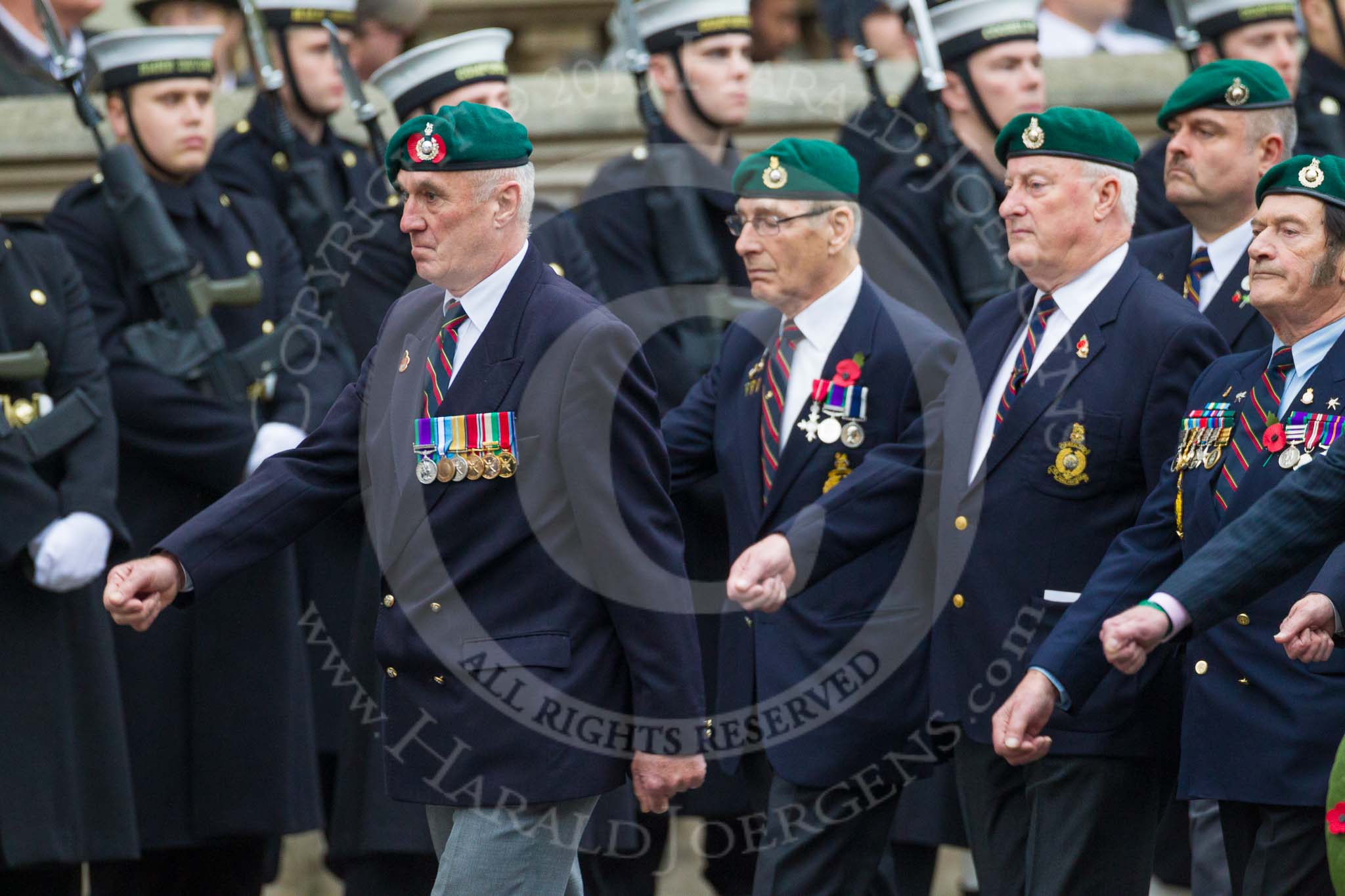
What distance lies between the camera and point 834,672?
18.5 feet

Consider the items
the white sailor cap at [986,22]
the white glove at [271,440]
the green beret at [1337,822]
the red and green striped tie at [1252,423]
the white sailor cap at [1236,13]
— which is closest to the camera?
the green beret at [1337,822]

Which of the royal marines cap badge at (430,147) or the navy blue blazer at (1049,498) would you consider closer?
the royal marines cap badge at (430,147)

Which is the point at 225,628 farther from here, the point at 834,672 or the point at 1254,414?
the point at 1254,414

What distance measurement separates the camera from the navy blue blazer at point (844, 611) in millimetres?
5637

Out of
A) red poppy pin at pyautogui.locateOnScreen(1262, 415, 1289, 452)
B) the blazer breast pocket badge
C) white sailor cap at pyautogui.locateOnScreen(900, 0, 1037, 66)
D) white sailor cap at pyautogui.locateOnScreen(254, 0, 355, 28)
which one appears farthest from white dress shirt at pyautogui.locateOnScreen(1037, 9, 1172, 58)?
red poppy pin at pyautogui.locateOnScreen(1262, 415, 1289, 452)

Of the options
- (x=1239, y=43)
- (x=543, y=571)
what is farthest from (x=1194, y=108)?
(x=543, y=571)

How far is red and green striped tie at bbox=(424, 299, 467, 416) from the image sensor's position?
4879 mm

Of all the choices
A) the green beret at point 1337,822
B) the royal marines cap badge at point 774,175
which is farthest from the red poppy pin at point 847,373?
the green beret at point 1337,822

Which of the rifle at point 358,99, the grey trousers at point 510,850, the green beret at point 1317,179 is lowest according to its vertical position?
the grey trousers at point 510,850

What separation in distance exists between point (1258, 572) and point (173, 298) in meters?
3.57

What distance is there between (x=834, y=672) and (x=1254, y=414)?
127 centimetres

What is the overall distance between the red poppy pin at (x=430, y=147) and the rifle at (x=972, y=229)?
2.67 m

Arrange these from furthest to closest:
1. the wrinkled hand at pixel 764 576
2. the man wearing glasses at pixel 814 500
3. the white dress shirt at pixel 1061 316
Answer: the man wearing glasses at pixel 814 500 < the white dress shirt at pixel 1061 316 < the wrinkled hand at pixel 764 576

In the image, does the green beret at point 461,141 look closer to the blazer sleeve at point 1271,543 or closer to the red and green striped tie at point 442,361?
the red and green striped tie at point 442,361
